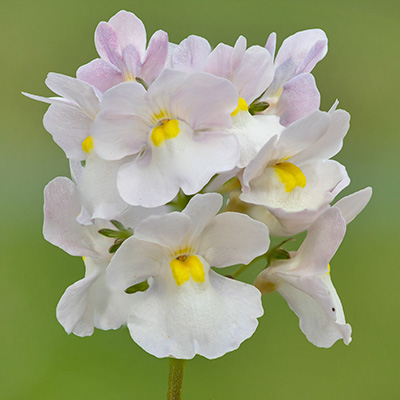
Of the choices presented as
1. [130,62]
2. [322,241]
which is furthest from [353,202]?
[130,62]

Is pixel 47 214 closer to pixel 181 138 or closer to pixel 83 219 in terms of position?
pixel 83 219

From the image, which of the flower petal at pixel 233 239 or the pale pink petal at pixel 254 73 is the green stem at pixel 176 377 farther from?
the pale pink petal at pixel 254 73

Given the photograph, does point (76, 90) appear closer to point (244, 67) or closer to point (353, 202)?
point (244, 67)

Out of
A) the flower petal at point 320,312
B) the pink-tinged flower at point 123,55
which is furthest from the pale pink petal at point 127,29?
the flower petal at point 320,312

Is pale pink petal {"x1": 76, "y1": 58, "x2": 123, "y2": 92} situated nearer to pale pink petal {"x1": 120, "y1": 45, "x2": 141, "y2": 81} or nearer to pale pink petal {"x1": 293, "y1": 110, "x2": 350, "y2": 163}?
pale pink petal {"x1": 120, "y1": 45, "x2": 141, "y2": 81}

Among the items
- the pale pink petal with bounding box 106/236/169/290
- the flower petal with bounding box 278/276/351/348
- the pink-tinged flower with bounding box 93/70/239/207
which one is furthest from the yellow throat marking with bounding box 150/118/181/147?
the flower petal with bounding box 278/276/351/348

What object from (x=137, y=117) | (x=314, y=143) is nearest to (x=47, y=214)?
(x=137, y=117)
